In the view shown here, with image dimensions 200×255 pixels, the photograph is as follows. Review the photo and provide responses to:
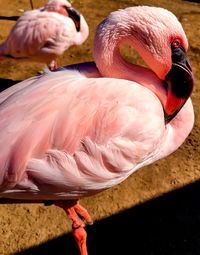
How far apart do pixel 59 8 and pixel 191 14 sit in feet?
7.44

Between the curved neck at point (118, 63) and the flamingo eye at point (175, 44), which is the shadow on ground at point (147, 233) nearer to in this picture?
the curved neck at point (118, 63)

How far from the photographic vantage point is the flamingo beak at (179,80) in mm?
1839

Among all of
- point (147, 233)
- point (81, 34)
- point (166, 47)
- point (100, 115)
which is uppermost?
point (166, 47)

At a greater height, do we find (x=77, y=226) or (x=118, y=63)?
(x=118, y=63)

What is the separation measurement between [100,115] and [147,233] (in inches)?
44.7

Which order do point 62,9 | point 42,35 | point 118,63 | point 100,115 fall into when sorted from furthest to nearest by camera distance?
point 62,9, point 42,35, point 118,63, point 100,115

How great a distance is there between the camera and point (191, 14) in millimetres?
5402

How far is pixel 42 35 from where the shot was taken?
3.71 metres

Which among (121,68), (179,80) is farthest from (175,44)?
(121,68)

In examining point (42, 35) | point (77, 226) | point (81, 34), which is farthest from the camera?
point (81, 34)

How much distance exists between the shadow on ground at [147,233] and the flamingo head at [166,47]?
1.01 metres

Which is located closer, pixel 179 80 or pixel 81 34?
pixel 179 80

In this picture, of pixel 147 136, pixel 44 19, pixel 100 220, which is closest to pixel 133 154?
pixel 147 136

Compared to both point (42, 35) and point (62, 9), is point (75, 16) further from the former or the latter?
point (42, 35)
